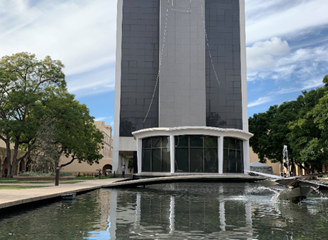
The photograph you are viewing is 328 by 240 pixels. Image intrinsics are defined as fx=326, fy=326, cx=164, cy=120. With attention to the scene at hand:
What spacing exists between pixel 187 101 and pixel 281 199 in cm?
2992

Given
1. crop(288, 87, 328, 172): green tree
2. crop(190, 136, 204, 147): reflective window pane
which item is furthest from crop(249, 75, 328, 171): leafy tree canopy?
crop(190, 136, 204, 147): reflective window pane

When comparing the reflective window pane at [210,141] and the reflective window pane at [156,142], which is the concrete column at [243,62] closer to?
the reflective window pane at [210,141]

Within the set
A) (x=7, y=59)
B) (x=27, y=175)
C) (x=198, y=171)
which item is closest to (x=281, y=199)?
(x=198, y=171)

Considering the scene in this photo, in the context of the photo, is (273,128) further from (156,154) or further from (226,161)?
Answer: (156,154)

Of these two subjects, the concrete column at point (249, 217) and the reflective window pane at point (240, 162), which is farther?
the reflective window pane at point (240, 162)

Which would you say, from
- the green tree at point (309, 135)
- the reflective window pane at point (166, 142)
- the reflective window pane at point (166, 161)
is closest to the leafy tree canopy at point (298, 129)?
the green tree at point (309, 135)

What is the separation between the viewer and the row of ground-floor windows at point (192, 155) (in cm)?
2950

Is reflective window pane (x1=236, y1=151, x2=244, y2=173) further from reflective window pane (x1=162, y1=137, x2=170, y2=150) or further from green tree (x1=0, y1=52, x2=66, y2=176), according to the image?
green tree (x1=0, y1=52, x2=66, y2=176)

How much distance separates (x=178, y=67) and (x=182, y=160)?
17701mm

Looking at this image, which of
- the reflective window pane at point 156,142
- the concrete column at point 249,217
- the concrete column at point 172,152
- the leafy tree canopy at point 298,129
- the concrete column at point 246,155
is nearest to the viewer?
the concrete column at point 249,217

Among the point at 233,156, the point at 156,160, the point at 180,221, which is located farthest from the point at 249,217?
the point at 233,156

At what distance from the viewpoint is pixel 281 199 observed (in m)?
13.6

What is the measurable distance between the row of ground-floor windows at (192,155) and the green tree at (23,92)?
15.2 meters

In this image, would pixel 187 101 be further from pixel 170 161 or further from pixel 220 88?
pixel 170 161
